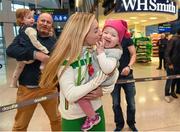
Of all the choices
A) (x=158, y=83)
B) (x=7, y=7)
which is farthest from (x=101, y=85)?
(x=7, y=7)

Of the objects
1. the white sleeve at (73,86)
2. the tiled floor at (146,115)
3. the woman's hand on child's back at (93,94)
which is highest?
the white sleeve at (73,86)

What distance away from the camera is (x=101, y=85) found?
1.80 meters

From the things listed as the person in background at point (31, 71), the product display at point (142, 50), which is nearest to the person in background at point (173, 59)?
the person in background at point (31, 71)

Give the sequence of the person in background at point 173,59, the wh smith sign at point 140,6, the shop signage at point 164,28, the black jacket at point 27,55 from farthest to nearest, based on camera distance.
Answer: the shop signage at point 164,28 → the wh smith sign at point 140,6 → the person in background at point 173,59 → the black jacket at point 27,55

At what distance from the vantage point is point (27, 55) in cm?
269

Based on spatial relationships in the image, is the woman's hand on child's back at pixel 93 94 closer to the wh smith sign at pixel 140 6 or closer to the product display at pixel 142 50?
the wh smith sign at pixel 140 6

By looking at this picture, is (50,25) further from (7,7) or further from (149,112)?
(7,7)

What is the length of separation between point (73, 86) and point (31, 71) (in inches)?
47.2

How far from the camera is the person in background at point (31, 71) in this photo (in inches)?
107

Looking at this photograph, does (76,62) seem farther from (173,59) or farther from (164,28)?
(164,28)

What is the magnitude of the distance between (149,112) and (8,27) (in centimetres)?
1829

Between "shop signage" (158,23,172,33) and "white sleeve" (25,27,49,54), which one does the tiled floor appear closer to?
"white sleeve" (25,27,49,54)

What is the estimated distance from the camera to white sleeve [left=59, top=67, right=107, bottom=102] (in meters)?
1.69

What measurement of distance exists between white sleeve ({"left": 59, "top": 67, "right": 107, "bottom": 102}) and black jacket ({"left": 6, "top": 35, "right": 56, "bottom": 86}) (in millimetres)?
1062
